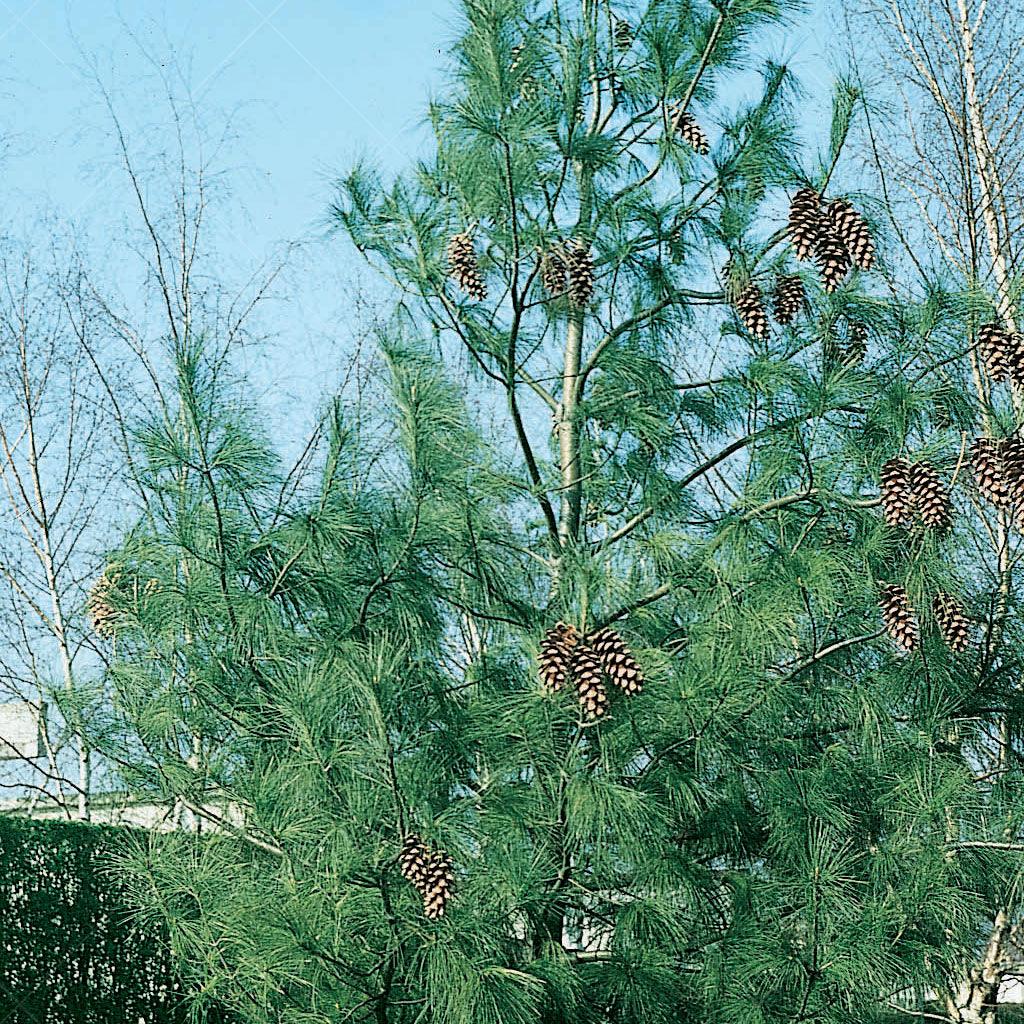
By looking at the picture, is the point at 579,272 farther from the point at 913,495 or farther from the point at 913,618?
the point at 913,618

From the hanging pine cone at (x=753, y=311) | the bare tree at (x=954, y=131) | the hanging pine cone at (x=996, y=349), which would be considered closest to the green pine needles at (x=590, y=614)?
the hanging pine cone at (x=753, y=311)

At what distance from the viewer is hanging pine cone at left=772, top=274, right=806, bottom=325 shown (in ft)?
10.2

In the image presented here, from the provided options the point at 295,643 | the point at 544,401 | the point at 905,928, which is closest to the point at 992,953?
the point at 905,928

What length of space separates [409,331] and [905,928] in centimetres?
172

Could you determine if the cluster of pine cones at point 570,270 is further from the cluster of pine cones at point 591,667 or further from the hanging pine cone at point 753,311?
the cluster of pine cones at point 591,667

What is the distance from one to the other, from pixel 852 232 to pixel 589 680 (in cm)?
119

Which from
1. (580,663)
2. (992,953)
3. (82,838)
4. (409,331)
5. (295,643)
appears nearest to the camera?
(580,663)

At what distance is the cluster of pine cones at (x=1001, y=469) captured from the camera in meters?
2.62

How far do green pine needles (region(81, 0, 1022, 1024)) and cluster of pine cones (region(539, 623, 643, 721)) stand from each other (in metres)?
A: 0.02

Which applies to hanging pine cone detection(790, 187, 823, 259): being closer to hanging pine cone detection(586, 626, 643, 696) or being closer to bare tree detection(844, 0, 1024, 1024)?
hanging pine cone detection(586, 626, 643, 696)

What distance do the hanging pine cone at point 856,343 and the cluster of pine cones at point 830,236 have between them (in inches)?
8.0

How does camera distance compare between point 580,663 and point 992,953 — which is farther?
point 992,953

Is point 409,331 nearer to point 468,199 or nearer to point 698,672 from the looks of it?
point 468,199

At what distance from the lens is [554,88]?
3.24 meters
